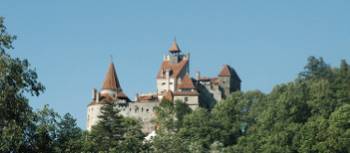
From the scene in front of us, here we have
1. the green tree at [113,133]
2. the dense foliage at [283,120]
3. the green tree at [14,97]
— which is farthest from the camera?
the dense foliage at [283,120]

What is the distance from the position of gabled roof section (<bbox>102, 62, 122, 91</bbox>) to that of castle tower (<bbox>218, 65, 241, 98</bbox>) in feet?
38.9

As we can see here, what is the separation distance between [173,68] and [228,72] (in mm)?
6383

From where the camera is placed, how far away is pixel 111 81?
364 ft

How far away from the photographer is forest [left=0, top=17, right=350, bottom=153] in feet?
97.3

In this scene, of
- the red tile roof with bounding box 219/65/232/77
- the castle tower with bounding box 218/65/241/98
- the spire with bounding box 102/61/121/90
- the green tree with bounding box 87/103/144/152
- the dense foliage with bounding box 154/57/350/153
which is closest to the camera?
the green tree with bounding box 87/103/144/152

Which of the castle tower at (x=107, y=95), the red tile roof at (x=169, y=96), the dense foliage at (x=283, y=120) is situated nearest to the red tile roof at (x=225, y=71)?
the dense foliage at (x=283, y=120)

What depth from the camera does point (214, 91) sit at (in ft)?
363

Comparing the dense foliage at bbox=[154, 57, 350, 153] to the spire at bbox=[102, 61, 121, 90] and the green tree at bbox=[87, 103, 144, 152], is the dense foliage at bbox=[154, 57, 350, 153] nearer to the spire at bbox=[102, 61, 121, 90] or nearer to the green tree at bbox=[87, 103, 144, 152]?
the green tree at bbox=[87, 103, 144, 152]

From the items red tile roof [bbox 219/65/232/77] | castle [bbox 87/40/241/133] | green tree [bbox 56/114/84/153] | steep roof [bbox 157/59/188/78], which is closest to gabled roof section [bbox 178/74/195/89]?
castle [bbox 87/40/241/133]

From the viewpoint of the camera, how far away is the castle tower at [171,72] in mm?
111938

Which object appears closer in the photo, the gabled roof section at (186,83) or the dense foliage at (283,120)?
the dense foliage at (283,120)

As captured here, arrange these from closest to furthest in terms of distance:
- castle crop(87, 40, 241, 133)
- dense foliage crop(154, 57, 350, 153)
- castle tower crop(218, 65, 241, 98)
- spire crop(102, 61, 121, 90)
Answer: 1. dense foliage crop(154, 57, 350, 153)
2. castle crop(87, 40, 241, 133)
3. spire crop(102, 61, 121, 90)
4. castle tower crop(218, 65, 241, 98)

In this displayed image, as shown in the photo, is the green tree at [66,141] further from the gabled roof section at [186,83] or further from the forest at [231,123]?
the gabled roof section at [186,83]

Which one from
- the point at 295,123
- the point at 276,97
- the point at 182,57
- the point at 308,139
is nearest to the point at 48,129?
the point at 308,139
